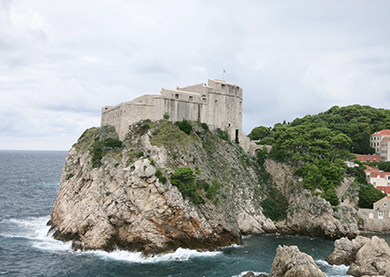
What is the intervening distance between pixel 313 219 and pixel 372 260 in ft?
47.4

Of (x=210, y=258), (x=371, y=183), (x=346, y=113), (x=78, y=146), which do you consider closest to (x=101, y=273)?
(x=210, y=258)

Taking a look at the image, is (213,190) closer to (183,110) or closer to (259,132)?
(183,110)

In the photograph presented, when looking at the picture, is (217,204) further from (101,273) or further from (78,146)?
(78,146)

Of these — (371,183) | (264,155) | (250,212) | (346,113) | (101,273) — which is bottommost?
(101,273)

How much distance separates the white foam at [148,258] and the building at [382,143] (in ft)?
174

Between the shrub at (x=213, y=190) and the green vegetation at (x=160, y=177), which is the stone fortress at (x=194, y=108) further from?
the shrub at (x=213, y=190)

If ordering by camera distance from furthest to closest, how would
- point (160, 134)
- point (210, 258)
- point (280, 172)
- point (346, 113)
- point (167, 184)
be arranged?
point (346, 113), point (280, 172), point (160, 134), point (167, 184), point (210, 258)

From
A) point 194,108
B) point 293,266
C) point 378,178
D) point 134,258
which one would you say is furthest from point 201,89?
point 378,178

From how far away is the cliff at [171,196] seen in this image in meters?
38.2

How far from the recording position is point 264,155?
59.7 metres

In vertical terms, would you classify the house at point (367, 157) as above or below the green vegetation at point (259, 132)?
below

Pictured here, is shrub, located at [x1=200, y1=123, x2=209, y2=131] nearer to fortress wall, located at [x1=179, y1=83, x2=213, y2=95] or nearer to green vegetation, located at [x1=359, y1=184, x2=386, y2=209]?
fortress wall, located at [x1=179, y1=83, x2=213, y2=95]

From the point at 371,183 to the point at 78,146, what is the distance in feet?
174

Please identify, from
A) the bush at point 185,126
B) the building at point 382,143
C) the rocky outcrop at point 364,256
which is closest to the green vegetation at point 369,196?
the rocky outcrop at point 364,256
